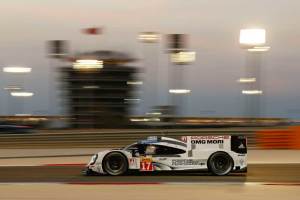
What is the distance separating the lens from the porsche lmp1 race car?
1370 centimetres

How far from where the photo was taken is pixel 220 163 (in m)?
13.7

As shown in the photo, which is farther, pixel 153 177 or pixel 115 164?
pixel 115 164

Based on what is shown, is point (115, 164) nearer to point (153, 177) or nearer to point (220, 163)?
point (153, 177)

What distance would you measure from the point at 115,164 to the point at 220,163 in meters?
2.50

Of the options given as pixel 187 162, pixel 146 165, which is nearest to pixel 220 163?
pixel 187 162

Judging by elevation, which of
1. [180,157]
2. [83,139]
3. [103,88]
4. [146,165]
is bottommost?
[146,165]

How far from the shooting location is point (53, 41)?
45.6 m

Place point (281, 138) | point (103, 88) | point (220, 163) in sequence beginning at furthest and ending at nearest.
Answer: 1. point (103, 88)
2. point (281, 138)
3. point (220, 163)

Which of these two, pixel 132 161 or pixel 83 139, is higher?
pixel 83 139

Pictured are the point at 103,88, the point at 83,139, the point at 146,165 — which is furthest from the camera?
the point at 103,88

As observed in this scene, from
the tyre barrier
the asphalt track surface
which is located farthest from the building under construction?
the asphalt track surface

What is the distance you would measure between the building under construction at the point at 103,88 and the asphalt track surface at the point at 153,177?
64492 millimetres

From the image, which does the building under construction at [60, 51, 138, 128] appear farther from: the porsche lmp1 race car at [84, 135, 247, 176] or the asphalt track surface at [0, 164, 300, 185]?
the porsche lmp1 race car at [84, 135, 247, 176]

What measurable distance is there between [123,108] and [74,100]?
24.3ft
